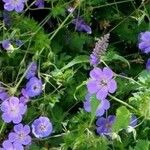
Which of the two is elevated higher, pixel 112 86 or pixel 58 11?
pixel 58 11

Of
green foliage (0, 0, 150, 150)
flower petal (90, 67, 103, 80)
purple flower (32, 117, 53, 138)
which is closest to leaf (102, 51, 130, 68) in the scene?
green foliage (0, 0, 150, 150)

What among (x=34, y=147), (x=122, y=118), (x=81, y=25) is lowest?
(x=34, y=147)

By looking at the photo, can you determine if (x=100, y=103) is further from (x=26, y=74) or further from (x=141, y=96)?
(x=26, y=74)

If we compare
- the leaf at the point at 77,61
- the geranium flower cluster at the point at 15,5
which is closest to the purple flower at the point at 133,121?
the leaf at the point at 77,61

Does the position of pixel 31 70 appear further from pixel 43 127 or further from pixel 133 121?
pixel 133 121

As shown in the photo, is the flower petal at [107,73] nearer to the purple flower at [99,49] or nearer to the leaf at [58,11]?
the purple flower at [99,49]

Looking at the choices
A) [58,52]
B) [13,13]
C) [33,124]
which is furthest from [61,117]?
[13,13]

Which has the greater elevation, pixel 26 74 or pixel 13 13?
pixel 13 13

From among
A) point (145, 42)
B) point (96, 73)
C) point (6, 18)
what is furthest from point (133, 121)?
point (6, 18)
